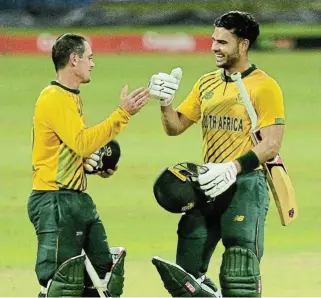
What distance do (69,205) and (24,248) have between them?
331 cm

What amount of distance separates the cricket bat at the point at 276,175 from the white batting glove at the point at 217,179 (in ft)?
1.04

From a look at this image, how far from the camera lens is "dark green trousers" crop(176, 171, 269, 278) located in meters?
7.57

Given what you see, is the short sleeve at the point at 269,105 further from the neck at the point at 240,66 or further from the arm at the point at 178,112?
the arm at the point at 178,112

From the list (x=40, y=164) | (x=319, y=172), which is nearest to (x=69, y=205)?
(x=40, y=164)

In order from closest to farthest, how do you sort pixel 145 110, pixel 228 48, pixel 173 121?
1. pixel 228 48
2. pixel 173 121
3. pixel 145 110

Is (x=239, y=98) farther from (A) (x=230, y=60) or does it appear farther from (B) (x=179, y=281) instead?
(B) (x=179, y=281)

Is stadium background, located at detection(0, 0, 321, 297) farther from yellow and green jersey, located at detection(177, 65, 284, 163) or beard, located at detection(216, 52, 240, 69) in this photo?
beard, located at detection(216, 52, 240, 69)

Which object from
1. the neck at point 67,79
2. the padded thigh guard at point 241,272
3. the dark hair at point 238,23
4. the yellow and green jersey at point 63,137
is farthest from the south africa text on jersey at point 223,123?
the neck at point 67,79

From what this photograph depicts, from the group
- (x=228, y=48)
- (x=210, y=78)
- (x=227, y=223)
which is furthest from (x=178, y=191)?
(x=228, y=48)

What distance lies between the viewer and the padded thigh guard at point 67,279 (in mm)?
7375

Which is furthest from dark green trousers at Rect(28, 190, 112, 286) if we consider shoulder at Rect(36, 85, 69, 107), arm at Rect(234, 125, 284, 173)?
arm at Rect(234, 125, 284, 173)

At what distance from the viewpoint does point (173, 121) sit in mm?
8070

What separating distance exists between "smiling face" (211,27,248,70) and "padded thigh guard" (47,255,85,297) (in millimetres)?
1607

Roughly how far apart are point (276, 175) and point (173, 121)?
0.87m
